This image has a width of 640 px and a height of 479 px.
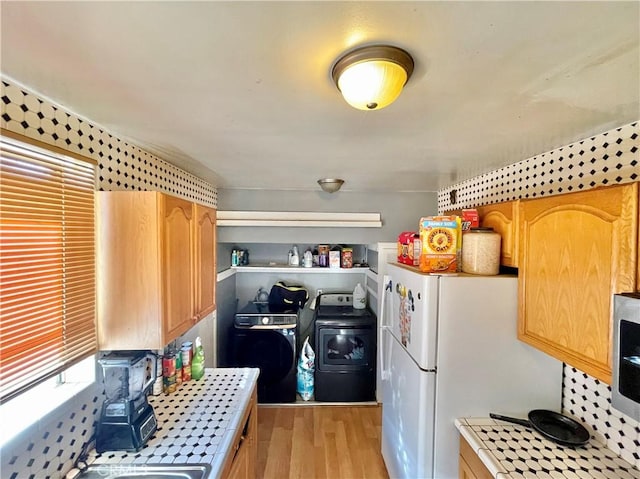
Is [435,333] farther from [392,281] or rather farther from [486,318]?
→ [392,281]

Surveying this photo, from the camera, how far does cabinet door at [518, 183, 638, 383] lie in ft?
3.18

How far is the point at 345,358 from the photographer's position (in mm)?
3109

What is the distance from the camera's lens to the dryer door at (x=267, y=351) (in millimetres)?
3006

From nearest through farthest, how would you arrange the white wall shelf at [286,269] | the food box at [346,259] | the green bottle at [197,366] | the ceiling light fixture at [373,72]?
1. the ceiling light fixture at [373,72]
2. the green bottle at [197,366]
3. the white wall shelf at [286,269]
4. the food box at [346,259]

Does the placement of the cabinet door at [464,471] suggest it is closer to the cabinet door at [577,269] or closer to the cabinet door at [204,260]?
the cabinet door at [577,269]

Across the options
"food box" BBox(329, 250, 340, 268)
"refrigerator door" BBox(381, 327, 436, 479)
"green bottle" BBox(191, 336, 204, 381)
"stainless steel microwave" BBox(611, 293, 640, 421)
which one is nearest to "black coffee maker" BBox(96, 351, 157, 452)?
"green bottle" BBox(191, 336, 204, 381)

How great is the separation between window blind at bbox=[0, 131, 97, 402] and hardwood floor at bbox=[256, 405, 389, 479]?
185 centimetres

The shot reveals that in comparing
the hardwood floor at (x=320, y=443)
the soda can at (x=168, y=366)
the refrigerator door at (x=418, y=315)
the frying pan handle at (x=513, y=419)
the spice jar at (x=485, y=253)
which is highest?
the spice jar at (x=485, y=253)

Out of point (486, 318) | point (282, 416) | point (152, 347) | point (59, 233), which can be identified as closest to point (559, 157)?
point (486, 318)

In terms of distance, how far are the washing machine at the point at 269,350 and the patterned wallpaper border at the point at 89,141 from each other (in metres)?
1.54

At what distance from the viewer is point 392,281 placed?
2062mm

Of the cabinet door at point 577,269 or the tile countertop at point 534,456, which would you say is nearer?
the cabinet door at point 577,269

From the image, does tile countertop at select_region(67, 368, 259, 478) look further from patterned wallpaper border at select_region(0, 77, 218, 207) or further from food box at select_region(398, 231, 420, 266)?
food box at select_region(398, 231, 420, 266)

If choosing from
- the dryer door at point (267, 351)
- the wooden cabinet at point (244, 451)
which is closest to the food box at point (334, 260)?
the dryer door at point (267, 351)
